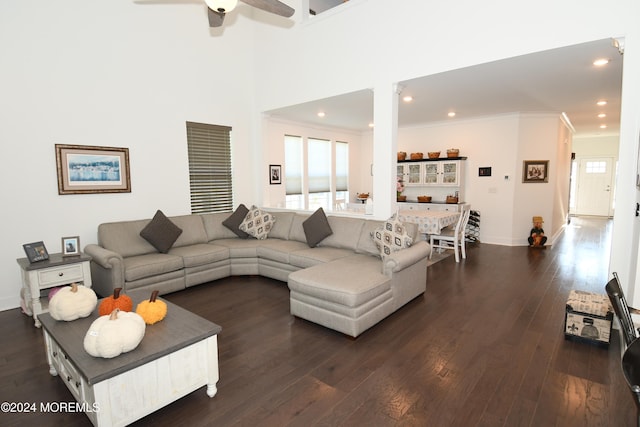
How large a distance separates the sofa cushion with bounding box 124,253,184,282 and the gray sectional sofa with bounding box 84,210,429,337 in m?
0.01

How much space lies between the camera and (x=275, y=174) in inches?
276

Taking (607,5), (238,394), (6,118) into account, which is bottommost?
(238,394)

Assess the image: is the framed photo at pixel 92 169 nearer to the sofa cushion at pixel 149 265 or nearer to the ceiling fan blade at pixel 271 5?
the sofa cushion at pixel 149 265

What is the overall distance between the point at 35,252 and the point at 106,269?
0.67 m

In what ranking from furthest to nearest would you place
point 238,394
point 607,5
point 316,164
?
point 316,164
point 607,5
point 238,394

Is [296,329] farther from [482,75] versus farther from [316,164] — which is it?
[316,164]

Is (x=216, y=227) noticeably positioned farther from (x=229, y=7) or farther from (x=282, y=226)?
(x=229, y=7)

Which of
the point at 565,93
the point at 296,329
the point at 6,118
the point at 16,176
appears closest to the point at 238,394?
the point at 296,329

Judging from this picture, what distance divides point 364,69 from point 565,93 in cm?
328

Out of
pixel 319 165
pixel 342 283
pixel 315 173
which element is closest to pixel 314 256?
pixel 342 283

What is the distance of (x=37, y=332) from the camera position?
3250 millimetres

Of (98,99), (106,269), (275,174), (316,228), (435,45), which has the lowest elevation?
(106,269)

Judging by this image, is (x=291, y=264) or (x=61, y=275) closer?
(x=61, y=275)

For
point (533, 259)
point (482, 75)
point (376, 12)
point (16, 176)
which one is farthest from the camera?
point (533, 259)
